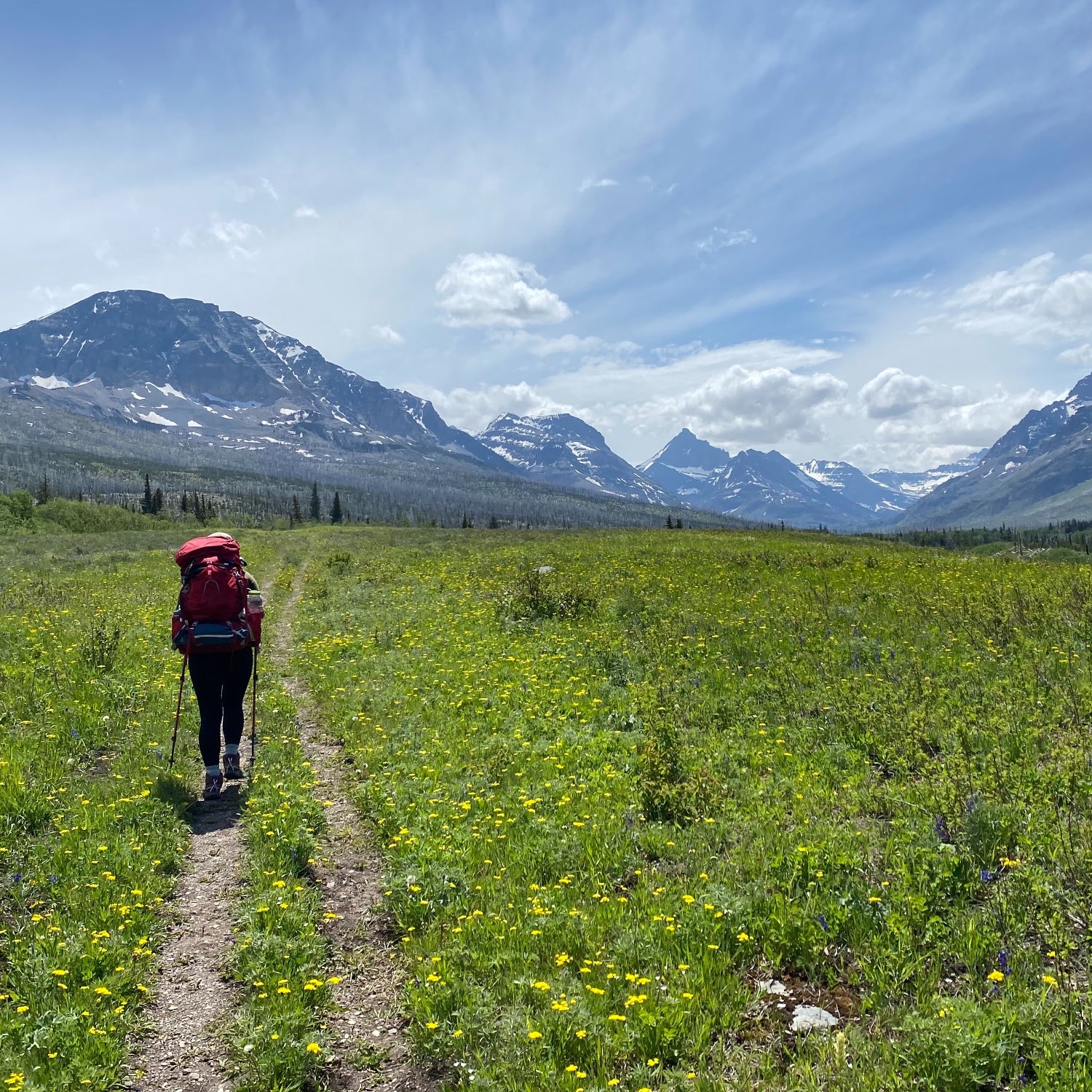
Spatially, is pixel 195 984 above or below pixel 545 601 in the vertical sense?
below

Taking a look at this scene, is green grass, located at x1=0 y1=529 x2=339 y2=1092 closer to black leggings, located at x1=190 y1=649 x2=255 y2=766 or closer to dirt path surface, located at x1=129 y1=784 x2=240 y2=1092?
dirt path surface, located at x1=129 y1=784 x2=240 y2=1092

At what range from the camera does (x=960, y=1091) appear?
13.9ft

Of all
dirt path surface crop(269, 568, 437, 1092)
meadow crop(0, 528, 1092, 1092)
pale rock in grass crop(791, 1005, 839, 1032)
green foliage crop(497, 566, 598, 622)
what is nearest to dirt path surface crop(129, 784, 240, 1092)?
meadow crop(0, 528, 1092, 1092)

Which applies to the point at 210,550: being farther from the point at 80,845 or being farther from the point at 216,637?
the point at 80,845

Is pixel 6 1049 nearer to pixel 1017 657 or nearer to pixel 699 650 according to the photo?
pixel 699 650

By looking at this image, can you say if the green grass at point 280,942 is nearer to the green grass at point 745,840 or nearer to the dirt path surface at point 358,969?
the dirt path surface at point 358,969

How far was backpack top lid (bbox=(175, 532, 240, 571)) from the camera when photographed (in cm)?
1009

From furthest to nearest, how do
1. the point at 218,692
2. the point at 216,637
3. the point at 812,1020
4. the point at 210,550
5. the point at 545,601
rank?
the point at 545,601 → the point at 210,550 → the point at 218,692 → the point at 216,637 → the point at 812,1020

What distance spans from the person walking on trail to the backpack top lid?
0.03 feet

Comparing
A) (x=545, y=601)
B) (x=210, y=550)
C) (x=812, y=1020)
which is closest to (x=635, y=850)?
(x=812, y=1020)

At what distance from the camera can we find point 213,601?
9945mm

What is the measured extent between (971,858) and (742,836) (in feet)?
7.00

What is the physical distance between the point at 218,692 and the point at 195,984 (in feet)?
15.6

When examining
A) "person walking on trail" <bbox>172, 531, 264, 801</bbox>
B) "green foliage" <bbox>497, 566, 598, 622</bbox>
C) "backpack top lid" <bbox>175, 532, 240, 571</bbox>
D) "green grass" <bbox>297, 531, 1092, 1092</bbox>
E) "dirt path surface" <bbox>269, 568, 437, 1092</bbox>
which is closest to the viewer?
"green grass" <bbox>297, 531, 1092, 1092</bbox>
